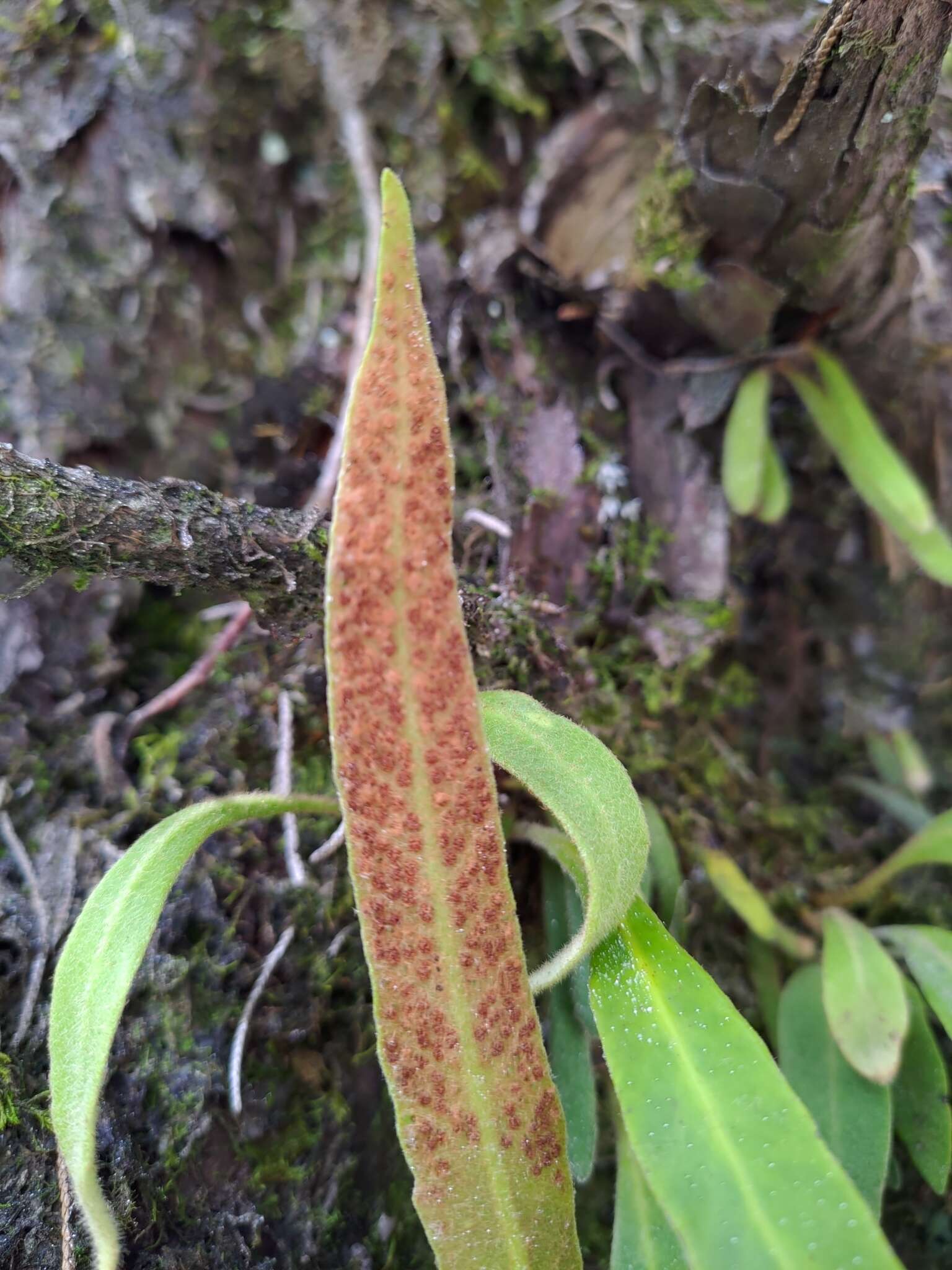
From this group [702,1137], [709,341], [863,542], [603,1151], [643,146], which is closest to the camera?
[702,1137]

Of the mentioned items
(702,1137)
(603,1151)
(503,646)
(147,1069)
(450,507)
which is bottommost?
(603,1151)

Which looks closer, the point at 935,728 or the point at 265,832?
the point at 265,832

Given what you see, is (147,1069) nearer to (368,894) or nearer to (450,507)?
(368,894)

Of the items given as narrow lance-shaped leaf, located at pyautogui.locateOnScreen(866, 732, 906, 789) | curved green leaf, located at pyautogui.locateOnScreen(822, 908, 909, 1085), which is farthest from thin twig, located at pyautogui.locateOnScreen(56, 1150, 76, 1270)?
narrow lance-shaped leaf, located at pyautogui.locateOnScreen(866, 732, 906, 789)

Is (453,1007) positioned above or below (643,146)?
below

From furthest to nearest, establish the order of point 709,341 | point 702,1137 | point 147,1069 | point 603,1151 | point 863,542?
point 863,542 < point 709,341 < point 603,1151 < point 147,1069 < point 702,1137

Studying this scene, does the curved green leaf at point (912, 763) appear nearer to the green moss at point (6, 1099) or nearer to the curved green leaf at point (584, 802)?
the curved green leaf at point (584, 802)

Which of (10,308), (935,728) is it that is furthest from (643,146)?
(935,728)

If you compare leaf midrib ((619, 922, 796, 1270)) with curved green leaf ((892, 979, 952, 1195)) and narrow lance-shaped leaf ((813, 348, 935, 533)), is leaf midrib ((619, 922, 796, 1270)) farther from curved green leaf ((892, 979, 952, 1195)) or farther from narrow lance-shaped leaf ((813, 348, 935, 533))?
narrow lance-shaped leaf ((813, 348, 935, 533))
